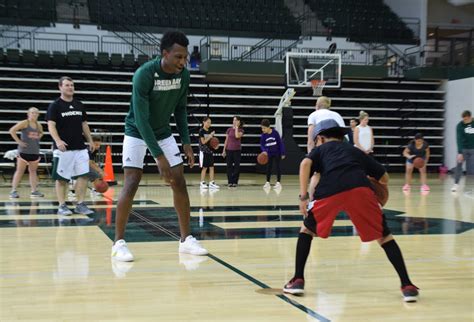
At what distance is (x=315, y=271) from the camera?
14.7ft

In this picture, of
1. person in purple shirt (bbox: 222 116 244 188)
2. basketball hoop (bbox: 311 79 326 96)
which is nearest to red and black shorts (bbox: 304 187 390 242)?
person in purple shirt (bbox: 222 116 244 188)

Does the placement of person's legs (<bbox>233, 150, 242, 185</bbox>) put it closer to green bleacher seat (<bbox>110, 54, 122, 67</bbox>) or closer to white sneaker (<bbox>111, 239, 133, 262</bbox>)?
green bleacher seat (<bbox>110, 54, 122, 67</bbox>)

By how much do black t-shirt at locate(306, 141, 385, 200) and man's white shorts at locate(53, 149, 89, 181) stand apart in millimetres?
4716

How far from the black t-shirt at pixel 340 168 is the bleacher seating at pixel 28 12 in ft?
63.5

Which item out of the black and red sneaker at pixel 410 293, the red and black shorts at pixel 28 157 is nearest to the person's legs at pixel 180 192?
the black and red sneaker at pixel 410 293

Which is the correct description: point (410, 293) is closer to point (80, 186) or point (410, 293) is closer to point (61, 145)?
point (61, 145)

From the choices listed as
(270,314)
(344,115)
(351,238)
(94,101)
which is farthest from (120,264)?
(344,115)

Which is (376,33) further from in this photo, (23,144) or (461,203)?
(23,144)

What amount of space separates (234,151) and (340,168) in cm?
1070

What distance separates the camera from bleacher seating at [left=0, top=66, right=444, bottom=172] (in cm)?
1959

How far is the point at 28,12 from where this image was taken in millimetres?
21109

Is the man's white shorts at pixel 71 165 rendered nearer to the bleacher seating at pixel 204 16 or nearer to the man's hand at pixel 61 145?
the man's hand at pixel 61 145

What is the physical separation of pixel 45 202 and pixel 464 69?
17693 millimetres

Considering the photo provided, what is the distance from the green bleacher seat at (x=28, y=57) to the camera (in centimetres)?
1939
